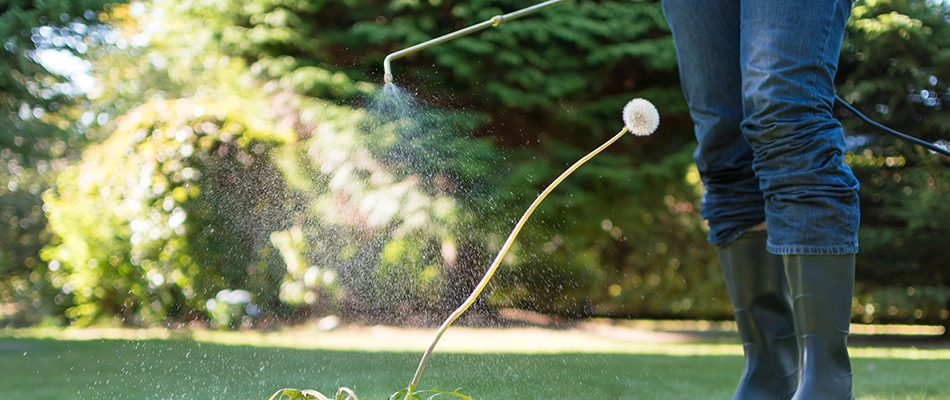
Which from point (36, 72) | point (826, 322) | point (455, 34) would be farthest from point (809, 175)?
point (36, 72)

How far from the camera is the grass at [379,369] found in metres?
1.84

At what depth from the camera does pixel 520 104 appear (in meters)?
5.12

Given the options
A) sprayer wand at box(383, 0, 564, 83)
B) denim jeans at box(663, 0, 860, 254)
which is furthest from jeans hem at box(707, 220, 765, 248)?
sprayer wand at box(383, 0, 564, 83)

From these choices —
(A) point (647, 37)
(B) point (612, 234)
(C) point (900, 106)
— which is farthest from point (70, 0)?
(C) point (900, 106)

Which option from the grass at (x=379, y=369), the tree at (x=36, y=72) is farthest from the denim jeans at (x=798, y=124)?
the tree at (x=36, y=72)

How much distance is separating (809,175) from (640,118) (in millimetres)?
264

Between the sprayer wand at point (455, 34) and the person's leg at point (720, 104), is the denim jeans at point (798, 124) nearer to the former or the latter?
the person's leg at point (720, 104)

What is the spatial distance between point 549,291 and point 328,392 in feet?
15.4

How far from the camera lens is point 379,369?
7.81 feet

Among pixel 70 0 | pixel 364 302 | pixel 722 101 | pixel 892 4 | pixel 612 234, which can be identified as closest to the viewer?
pixel 722 101

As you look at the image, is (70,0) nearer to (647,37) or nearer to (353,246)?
(353,246)

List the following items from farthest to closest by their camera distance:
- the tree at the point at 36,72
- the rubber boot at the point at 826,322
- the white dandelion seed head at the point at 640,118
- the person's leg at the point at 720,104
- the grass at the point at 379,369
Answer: the tree at the point at 36,72, the grass at the point at 379,369, the person's leg at the point at 720,104, the white dandelion seed head at the point at 640,118, the rubber boot at the point at 826,322

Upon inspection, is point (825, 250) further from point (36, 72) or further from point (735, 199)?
point (36, 72)

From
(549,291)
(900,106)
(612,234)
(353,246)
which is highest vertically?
(900,106)
